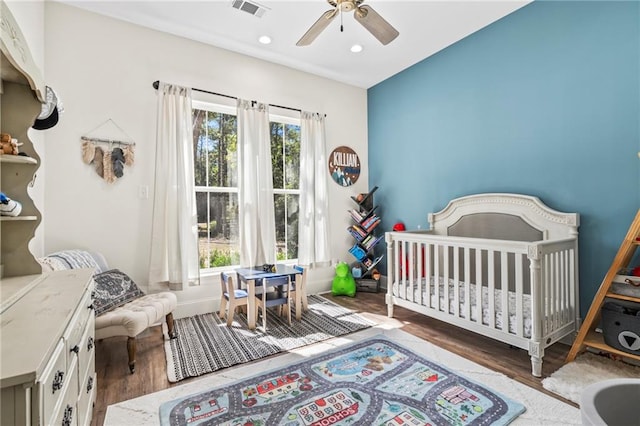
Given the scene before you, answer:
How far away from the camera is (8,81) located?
1.41 m

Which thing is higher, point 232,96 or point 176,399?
point 232,96

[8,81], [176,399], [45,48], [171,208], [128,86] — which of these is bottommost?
[176,399]

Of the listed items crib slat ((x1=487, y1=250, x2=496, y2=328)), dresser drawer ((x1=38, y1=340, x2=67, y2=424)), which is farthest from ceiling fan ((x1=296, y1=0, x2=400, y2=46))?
dresser drawer ((x1=38, y1=340, x2=67, y2=424))

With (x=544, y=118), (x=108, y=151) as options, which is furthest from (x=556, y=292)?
(x=108, y=151)

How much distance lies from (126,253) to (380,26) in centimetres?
293

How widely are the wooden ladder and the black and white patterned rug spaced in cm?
157

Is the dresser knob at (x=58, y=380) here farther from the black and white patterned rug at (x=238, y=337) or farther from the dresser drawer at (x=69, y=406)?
the black and white patterned rug at (x=238, y=337)

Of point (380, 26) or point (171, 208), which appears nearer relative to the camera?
point (380, 26)

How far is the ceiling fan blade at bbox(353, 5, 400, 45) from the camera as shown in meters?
2.03

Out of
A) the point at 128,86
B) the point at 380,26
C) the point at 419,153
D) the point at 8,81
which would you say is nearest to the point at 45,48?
the point at 128,86

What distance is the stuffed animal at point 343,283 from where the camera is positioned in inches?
151

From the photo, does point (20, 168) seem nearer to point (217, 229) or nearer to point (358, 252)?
point (217, 229)

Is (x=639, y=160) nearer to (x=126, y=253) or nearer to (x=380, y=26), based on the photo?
(x=380, y=26)

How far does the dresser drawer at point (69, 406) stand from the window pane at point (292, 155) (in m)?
2.92
